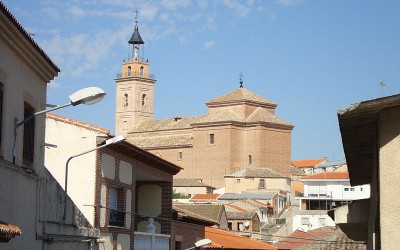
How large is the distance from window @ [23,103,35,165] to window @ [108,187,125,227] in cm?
766

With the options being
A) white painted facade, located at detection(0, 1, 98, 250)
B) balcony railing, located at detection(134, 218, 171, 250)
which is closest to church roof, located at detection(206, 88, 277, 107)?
balcony railing, located at detection(134, 218, 171, 250)

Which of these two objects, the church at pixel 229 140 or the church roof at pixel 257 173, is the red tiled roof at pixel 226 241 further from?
the church at pixel 229 140

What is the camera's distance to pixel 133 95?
143m

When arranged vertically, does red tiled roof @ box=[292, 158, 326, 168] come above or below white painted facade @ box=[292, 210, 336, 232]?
above

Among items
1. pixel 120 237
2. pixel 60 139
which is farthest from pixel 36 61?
pixel 120 237

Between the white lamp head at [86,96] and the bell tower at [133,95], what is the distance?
127 meters

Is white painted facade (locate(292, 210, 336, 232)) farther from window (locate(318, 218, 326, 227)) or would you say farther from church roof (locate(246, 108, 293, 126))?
church roof (locate(246, 108, 293, 126))

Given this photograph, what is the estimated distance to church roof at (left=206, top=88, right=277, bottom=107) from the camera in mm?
120500

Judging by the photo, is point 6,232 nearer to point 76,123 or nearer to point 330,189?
point 76,123

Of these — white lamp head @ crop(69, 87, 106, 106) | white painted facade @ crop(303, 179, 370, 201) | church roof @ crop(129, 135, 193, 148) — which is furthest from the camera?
church roof @ crop(129, 135, 193, 148)

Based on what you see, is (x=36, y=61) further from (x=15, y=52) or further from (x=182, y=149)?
(x=182, y=149)

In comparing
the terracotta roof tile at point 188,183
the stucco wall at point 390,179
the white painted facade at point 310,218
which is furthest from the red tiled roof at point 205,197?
the stucco wall at point 390,179

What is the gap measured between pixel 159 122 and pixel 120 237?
109m

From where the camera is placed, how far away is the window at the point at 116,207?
2430 centimetres
